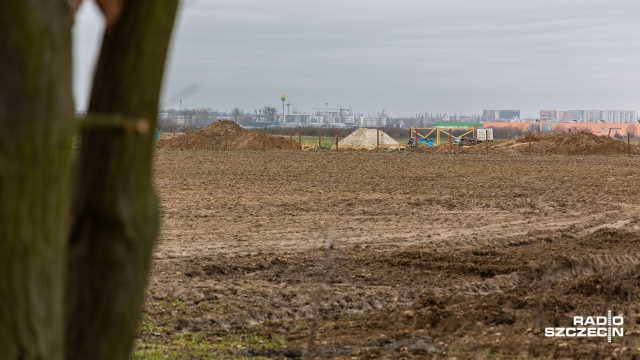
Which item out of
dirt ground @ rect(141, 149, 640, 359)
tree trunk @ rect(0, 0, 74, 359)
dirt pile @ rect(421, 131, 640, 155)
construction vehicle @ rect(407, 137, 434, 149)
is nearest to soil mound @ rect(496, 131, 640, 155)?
dirt pile @ rect(421, 131, 640, 155)

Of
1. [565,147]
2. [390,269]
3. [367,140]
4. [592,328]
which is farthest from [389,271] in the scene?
[367,140]

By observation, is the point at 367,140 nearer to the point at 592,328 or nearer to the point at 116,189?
the point at 592,328

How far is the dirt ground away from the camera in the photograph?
8.83 meters

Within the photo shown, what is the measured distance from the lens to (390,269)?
44.0ft

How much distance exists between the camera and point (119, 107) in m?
2.82

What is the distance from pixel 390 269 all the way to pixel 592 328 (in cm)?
461

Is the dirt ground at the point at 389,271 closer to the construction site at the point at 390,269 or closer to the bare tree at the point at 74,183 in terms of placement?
the construction site at the point at 390,269

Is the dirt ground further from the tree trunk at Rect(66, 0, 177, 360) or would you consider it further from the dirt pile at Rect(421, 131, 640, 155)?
the dirt pile at Rect(421, 131, 640, 155)

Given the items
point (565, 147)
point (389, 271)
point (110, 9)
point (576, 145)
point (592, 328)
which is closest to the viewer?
point (110, 9)

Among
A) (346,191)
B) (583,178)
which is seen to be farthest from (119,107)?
(583,178)

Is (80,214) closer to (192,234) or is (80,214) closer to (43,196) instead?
(43,196)

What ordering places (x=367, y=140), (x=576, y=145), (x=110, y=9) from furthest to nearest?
(x=367, y=140)
(x=576, y=145)
(x=110, y=9)

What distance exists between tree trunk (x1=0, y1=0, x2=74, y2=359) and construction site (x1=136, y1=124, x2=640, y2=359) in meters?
3.10

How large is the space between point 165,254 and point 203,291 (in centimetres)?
354
